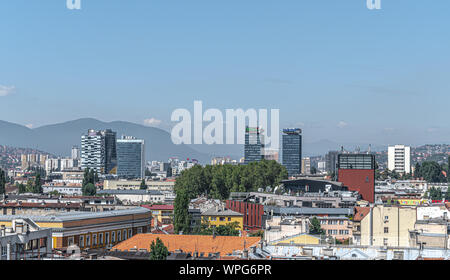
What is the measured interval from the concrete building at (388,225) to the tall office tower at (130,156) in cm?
10739

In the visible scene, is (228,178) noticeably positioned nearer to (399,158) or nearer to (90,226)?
(90,226)

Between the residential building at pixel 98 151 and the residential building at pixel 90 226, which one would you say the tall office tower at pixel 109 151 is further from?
the residential building at pixel 90 226

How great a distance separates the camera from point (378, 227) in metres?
19.1

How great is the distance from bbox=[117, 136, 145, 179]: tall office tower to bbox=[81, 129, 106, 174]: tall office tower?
416cm

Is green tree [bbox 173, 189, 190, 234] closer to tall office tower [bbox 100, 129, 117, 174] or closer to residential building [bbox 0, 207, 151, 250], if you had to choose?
residential building [bbox 0, 207, 151, 250]

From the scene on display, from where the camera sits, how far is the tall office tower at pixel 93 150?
123750 millimetres

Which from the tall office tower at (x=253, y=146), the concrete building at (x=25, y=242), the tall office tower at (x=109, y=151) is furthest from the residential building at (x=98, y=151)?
the concrete building at (x=25, y=242)

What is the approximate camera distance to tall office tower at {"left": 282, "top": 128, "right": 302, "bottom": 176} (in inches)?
4540

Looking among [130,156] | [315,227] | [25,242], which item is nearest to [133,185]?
[315,227]

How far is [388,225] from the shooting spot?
19016mm

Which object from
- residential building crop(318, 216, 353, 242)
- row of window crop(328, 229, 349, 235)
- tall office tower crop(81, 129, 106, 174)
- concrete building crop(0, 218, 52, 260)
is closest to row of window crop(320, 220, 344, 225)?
residential building crop(318, 216, 353, 242)

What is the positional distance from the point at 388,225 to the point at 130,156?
111 metres

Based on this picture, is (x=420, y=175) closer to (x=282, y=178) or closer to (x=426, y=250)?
(x=282, y=178)
